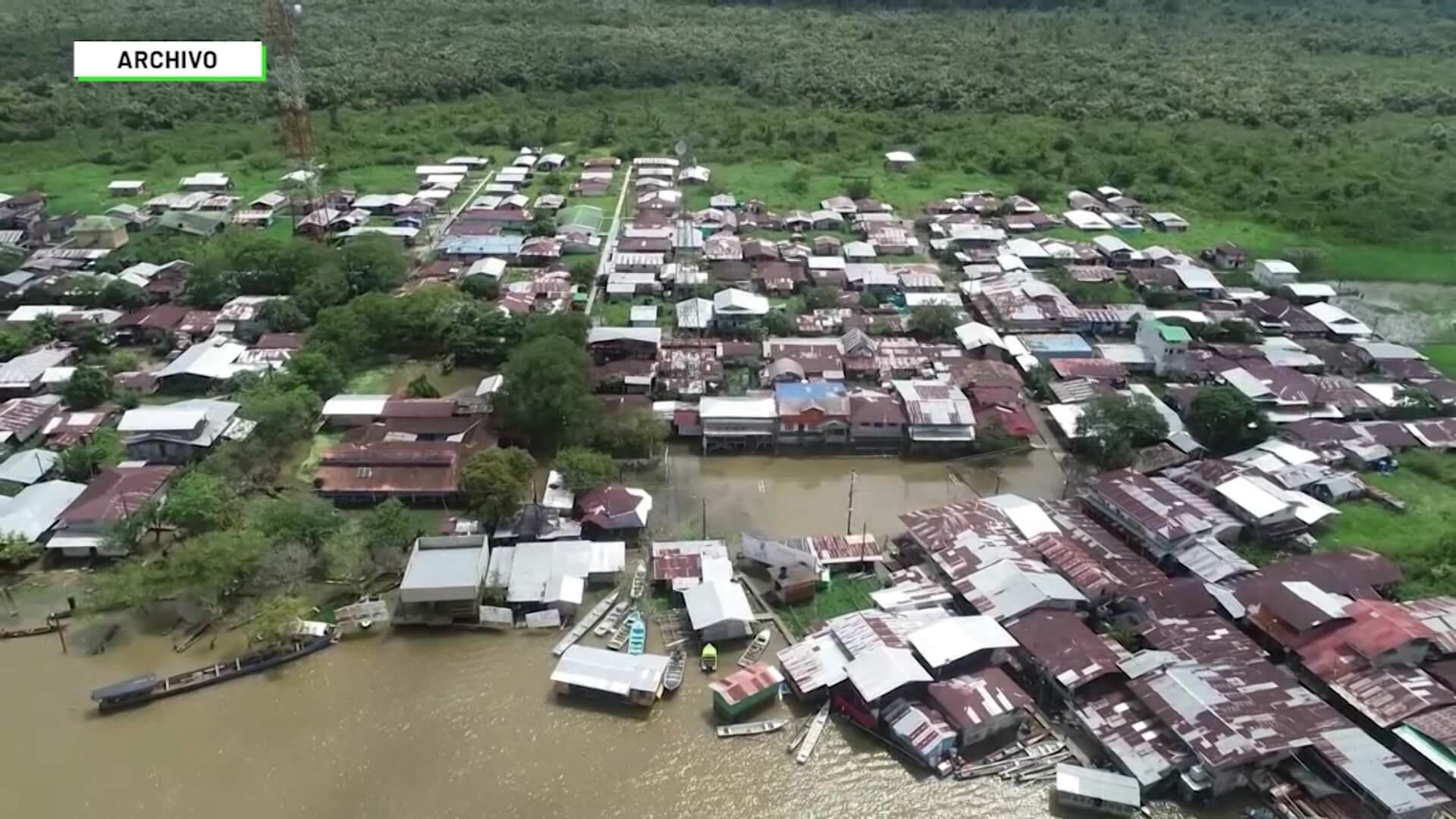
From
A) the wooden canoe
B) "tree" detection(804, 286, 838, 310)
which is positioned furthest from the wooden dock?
"tree" detection(804, 286, 838, 310)

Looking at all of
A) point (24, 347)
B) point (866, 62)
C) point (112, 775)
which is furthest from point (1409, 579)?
point (866, 62)

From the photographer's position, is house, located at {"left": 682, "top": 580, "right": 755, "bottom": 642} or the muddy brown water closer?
the muddy brown water

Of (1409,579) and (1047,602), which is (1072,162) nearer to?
(1409,579)

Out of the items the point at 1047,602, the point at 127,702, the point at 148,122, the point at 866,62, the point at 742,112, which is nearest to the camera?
the point at 127,702

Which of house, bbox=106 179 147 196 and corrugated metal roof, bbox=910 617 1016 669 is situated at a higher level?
corrugated metal roof, bbox=910 617 1016 669

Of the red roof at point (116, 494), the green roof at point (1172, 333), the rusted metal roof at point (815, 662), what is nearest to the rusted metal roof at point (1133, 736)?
the rusted metal roof at point (815, 662)

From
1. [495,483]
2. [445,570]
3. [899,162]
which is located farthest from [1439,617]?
[899,162]

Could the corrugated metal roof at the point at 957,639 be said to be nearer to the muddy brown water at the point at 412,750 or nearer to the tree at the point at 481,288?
the muddy brown water at the point at 412,750

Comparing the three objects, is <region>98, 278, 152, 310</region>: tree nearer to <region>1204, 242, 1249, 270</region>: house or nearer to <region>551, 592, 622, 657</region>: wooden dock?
<region>551, 592, 622, 657</region>: wooden dock
